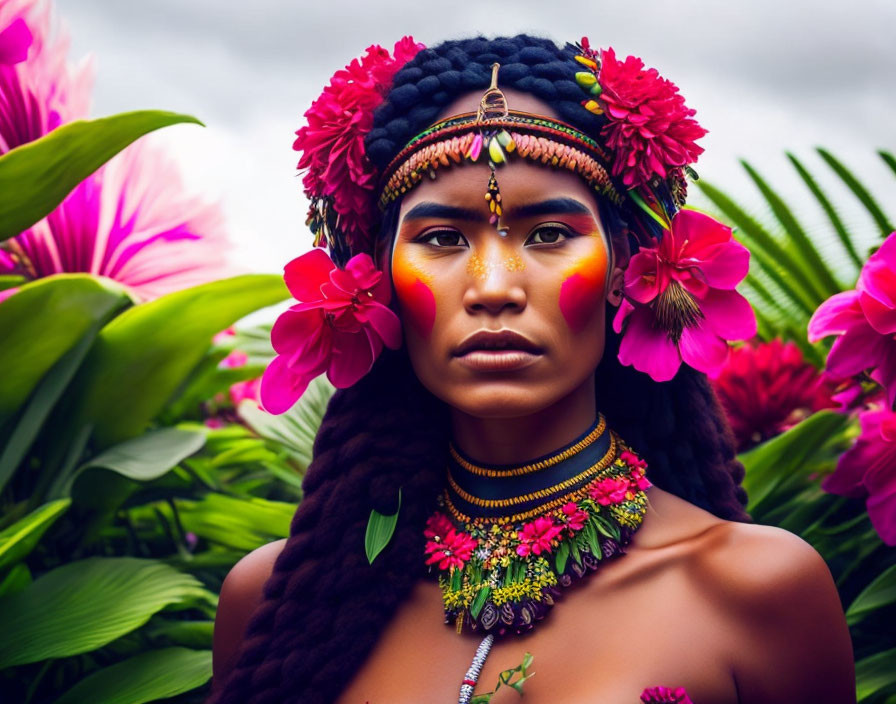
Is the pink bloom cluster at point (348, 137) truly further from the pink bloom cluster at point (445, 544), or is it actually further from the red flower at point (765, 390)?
the red flower at point (765, 390)

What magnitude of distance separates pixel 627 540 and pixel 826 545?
2.55 ft

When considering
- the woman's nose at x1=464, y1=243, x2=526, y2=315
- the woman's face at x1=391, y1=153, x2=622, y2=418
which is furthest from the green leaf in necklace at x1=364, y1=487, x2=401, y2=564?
the woman's nose at x1=464, y1=243, x2=526, y2=315

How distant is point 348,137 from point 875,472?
3.13 ft

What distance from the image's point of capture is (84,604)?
1771 millimetres

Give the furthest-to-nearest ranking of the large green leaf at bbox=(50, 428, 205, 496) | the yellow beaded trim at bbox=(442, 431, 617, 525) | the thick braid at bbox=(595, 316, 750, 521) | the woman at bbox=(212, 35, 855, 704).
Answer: the large green leaf at bbox=(50, 428, 205, 496) < the thick braid at bbox=(595, 316, 750, 521) < the yellow beaded trim at bbox=(442, 431, 617, 525) < the woman at bbox=(212, 35, 855, 704)

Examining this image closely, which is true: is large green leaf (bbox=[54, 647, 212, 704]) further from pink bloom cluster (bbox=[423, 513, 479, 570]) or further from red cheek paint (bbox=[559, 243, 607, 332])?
red cheek paint (bbox=[559, 243, 607, 332])

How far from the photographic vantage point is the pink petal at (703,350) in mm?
1430

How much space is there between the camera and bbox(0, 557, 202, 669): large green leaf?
5.57 ft

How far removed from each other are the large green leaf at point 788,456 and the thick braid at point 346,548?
721 millimetres

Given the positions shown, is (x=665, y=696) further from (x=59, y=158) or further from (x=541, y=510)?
(x=59, y=158)

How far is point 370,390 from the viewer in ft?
5.32

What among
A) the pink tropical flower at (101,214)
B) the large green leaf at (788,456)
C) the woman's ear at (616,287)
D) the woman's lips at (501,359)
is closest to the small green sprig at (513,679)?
the woman's lips at (501,359)

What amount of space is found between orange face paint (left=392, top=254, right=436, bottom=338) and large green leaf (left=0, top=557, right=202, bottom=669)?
65 centimetres

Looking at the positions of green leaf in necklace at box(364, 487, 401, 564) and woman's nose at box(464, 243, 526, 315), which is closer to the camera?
woman's nose at box(464, 243, 526, 315)
